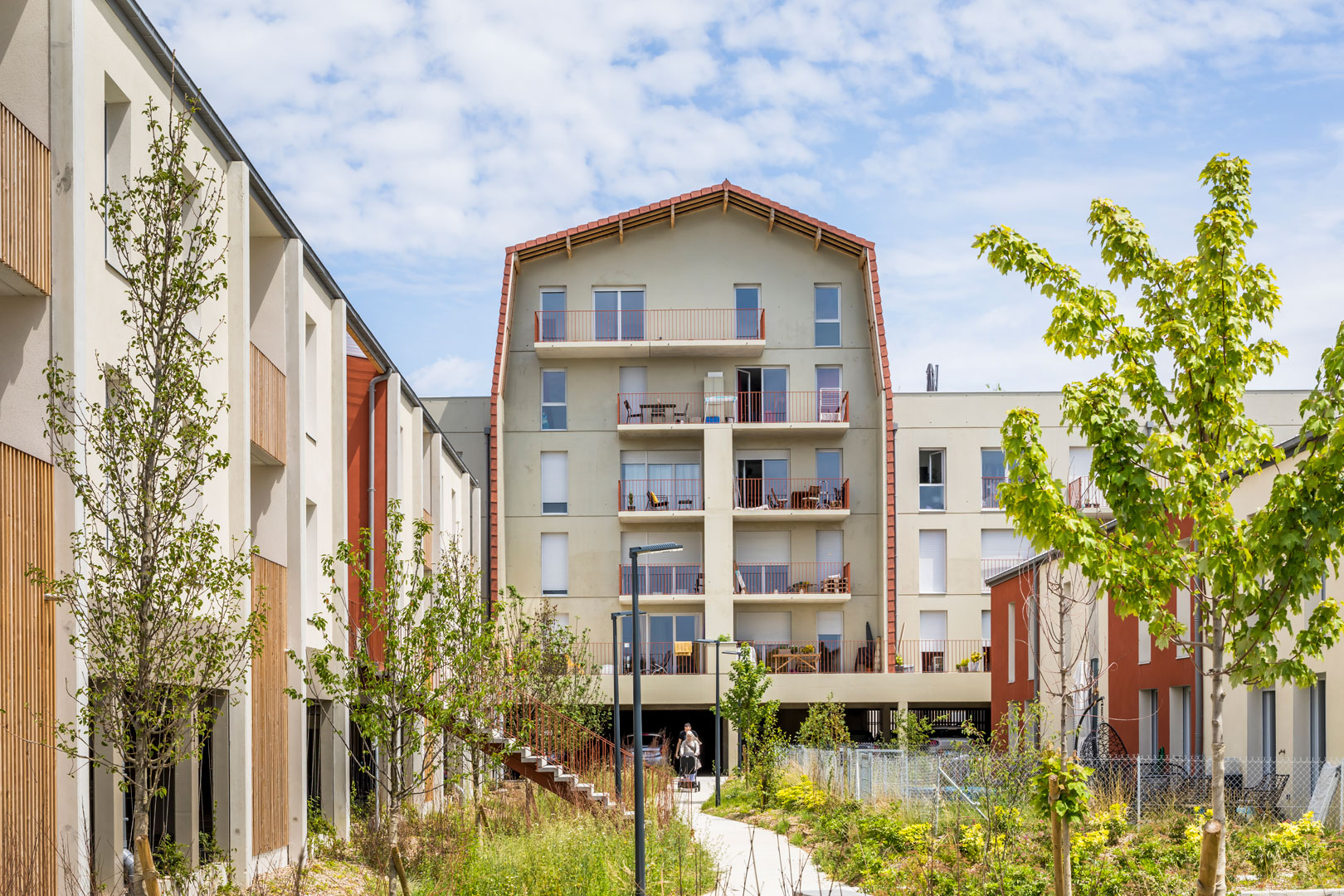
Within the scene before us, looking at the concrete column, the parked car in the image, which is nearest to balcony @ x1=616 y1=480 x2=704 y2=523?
the concrete column

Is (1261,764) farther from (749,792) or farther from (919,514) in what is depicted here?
(919,514)

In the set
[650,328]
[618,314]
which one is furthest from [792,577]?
[618,314]

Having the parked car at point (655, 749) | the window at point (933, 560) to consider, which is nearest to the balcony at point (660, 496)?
the parked car at point (655, 749)

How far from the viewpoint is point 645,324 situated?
4466cm

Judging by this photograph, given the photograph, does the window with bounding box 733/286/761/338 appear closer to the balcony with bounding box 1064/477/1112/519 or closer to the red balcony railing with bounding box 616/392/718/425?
the red balcony railing with bounding box 616/392/718/425

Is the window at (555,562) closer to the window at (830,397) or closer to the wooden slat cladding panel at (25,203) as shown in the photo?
the window at (830,397)

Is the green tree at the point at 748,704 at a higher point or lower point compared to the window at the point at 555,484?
lower

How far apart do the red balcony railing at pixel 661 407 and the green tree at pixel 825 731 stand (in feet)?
46.7

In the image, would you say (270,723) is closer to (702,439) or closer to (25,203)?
(25,203)

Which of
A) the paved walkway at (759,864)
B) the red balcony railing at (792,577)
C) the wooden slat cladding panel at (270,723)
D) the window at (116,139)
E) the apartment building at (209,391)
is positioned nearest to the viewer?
the apartment building at (209,391)

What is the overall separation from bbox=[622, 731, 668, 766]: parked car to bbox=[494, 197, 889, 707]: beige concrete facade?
2981 mm

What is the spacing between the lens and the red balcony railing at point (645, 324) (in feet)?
146

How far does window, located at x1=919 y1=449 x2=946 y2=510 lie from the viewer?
147 ft

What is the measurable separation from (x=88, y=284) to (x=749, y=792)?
21.2m
